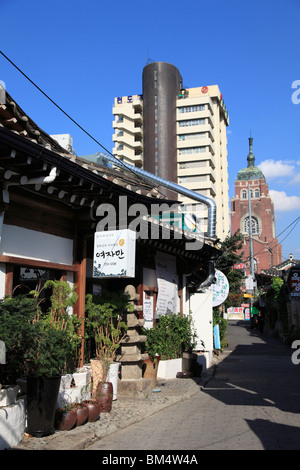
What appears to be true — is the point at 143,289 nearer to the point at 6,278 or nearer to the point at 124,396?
the point at 124,396

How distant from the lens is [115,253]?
856 cm

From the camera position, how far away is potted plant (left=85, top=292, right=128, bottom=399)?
8242 millimetres

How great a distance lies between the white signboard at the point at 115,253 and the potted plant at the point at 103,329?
0.82 m

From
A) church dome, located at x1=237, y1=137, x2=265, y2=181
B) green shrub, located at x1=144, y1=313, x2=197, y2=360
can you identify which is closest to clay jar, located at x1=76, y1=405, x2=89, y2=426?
green shrub, located at x1=144, y1=313, x2=197, y2=360

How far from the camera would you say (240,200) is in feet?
293

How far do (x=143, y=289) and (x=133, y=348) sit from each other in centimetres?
262

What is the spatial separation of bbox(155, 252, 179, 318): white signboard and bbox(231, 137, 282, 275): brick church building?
7194 cm

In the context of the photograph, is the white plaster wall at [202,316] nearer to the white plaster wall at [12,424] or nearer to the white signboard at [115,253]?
the white signboard at [115,253]

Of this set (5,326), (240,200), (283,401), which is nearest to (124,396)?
(283,401)

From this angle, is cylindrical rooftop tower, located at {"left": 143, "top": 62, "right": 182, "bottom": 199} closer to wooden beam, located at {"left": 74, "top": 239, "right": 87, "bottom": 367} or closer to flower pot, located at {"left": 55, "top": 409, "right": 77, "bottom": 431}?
wooden beam, located at {"left": 74, "top": 239, "right": 87, "bottom": 367}

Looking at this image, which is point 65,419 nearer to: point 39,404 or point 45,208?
point 39,404

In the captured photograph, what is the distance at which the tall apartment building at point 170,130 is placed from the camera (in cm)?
6134

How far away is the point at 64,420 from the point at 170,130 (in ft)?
195

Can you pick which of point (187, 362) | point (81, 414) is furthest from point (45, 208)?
point (187, 362)
